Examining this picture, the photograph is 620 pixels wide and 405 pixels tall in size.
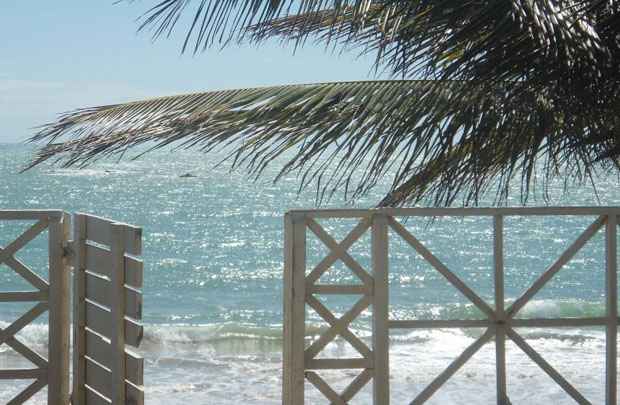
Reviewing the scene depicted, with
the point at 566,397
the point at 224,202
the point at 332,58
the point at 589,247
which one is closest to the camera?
the point at 332,58

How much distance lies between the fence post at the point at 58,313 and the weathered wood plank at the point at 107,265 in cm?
23

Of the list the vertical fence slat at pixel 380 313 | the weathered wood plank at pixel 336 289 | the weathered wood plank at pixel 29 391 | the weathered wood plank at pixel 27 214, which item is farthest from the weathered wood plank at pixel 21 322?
the vertical fence slat at pixel 380 313

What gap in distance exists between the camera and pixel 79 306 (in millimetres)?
5625

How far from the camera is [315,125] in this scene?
5.28m

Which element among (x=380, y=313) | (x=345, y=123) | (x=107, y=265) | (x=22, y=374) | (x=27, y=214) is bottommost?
(x=22, y=374)

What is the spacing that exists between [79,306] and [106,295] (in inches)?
19.1

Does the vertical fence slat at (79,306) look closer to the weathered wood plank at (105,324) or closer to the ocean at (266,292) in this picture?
the weathered wood plank at (105,324)

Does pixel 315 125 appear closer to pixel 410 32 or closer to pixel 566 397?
pixel 410 32

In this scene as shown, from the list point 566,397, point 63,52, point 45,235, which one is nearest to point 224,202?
point 45,235

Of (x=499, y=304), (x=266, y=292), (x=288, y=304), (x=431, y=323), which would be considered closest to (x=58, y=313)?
(x=288, y=304)

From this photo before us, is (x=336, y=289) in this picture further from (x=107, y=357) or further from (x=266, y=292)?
(x=266, y=292)

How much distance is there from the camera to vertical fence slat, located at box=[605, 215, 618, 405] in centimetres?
538

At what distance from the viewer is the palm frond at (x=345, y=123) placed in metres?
5.00

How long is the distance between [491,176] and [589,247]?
30115mm
